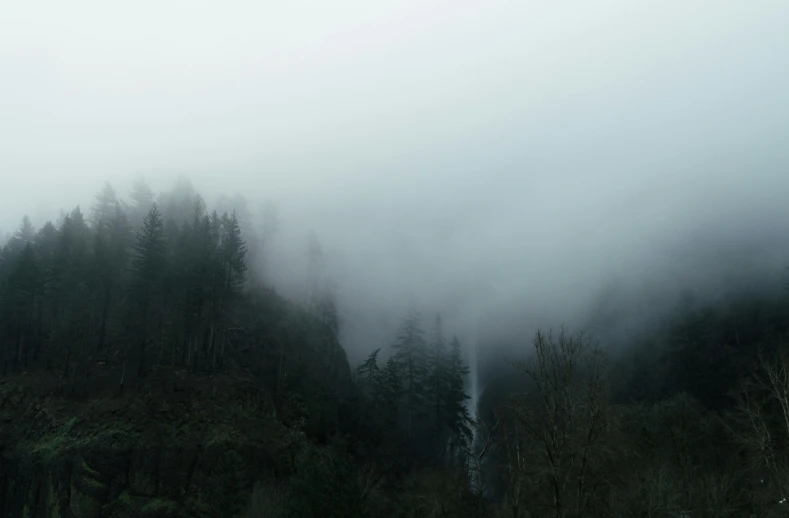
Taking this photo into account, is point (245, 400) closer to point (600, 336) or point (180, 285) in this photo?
point (180, 285)

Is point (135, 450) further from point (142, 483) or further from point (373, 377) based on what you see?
point (373, 377)

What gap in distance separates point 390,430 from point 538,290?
72080mm

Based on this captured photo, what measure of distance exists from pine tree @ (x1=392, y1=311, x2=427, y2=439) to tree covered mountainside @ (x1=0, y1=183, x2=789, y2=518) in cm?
31

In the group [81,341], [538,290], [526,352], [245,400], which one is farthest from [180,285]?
[538,290]

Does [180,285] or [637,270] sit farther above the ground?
[637,270]

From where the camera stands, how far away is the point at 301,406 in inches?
2393

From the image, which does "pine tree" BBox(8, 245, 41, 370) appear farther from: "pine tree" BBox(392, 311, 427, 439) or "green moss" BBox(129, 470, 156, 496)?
"pine tree" BBox(392, 311, 427, 439)

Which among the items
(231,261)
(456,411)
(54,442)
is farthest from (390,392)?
(54,442)

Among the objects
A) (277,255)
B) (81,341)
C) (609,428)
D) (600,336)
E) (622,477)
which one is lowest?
(622,477)

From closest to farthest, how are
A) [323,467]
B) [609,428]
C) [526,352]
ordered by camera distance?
[609,428] < [323,467] < [526,352]

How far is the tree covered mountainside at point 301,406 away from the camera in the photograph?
28984mm

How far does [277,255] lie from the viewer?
9812cm

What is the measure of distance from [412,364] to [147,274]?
35963mm

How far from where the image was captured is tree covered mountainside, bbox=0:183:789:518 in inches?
1141
